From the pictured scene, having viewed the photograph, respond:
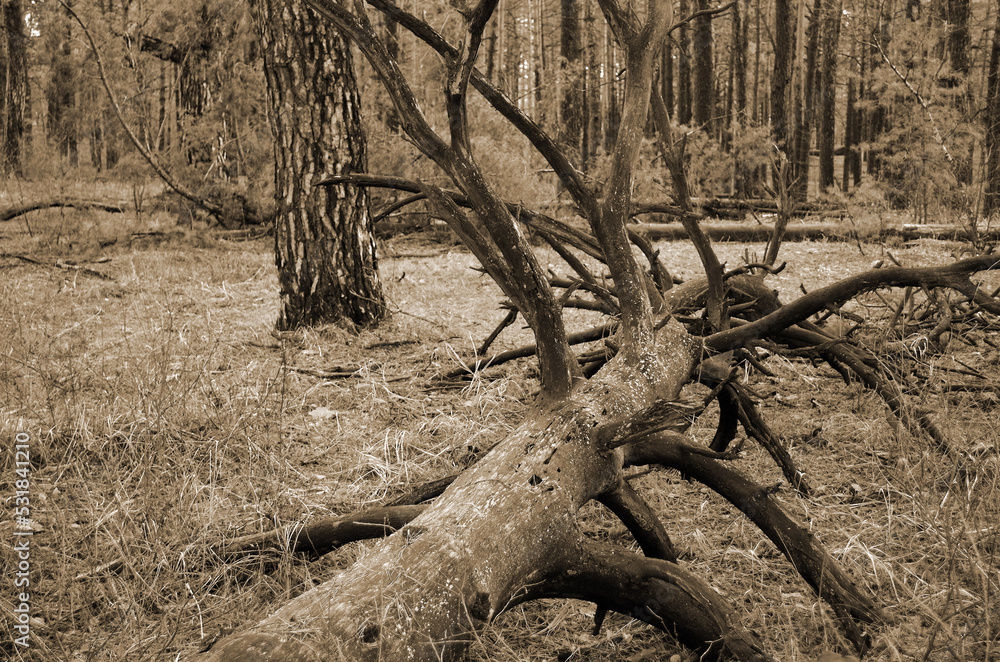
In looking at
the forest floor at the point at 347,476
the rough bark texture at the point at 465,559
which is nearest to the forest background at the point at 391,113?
the forest floor at the point at 347,476

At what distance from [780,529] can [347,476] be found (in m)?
1.44

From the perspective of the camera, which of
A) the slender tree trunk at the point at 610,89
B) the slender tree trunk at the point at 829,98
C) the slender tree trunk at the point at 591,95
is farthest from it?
the slender tree trunk at the point at 610,89

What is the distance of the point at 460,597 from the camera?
1.41 meters

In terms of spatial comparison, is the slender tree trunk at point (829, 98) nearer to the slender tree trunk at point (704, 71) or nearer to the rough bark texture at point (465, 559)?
the slender tree trunk at point (704, 71)

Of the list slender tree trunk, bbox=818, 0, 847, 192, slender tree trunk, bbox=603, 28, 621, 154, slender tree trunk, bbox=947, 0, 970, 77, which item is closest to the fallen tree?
slender tree trunk, bbox=947, 0, 970, 77

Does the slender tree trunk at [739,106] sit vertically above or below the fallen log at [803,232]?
above

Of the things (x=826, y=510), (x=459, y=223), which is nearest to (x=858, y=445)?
(x=826, y=510)

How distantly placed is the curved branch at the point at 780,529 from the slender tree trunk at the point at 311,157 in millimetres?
2340

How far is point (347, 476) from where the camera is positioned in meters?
2.52

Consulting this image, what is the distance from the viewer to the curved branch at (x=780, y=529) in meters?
1.68

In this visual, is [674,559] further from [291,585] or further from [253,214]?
[253,214]

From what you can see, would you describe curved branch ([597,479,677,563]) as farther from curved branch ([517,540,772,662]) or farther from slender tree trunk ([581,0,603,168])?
slender tree trunk ([581,0,603,168])

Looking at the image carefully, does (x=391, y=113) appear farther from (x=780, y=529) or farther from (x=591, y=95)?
(x=591, y=95)

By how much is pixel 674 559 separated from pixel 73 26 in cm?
1271
